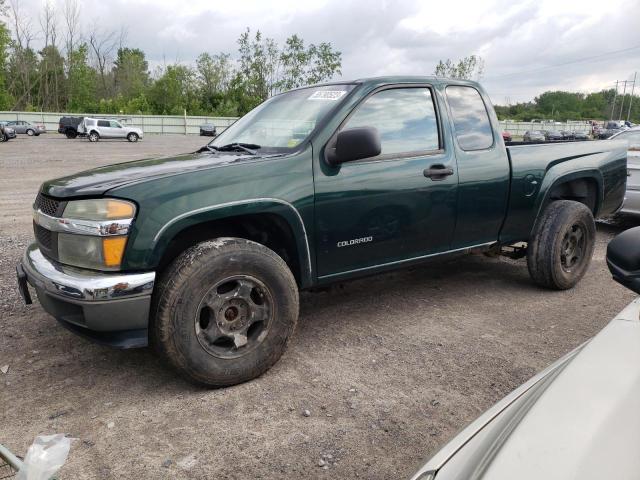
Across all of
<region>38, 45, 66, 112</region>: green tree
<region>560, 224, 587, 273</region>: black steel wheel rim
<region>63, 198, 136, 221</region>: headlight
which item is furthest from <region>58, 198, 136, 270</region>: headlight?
<region>38, 45, 66, 112</region>: green tree

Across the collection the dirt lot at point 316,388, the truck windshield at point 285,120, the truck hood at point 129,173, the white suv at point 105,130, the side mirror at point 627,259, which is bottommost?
the dirt lot at point 316,388

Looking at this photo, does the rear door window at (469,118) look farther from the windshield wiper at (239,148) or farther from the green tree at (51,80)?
the green tree at (51,80)

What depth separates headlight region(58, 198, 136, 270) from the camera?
106 inches

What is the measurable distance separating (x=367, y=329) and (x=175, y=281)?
165cm

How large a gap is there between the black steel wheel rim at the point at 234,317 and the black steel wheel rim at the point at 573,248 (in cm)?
299

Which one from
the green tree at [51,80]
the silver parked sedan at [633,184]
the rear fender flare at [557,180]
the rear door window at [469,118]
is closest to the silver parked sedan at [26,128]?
the green tree at [51,80]

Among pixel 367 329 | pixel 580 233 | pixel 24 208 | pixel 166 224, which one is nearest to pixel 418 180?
pixel 367 329

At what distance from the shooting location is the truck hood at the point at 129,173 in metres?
2.84

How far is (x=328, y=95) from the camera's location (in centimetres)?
375

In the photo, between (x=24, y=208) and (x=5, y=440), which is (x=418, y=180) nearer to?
(x=5, y=440)

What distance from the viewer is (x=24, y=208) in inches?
348

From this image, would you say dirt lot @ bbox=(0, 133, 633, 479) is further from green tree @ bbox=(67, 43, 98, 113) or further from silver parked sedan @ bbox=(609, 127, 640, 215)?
green tree @ bbox=(67, 43, 98, 113)

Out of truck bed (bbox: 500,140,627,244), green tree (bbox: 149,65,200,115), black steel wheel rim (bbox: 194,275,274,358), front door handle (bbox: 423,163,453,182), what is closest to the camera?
black steel wheel rim (bbox: 194,275,274,358)

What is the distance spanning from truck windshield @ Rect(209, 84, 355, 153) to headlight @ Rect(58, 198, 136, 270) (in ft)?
3.75
